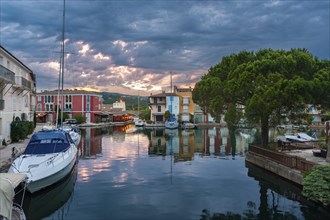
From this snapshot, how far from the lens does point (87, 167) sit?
2812 centimetres

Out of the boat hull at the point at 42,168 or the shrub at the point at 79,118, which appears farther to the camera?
the shrub at the point at 79,118

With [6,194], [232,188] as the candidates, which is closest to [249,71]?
[232,188]

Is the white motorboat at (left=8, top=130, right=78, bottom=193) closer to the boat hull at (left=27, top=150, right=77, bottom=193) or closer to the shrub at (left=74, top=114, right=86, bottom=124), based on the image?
the boat hull at (left=27, top=150, right=77, bottom=193)

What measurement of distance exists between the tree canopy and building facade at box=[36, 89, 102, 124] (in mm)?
68804

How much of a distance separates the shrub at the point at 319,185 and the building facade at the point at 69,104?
82.7 metres

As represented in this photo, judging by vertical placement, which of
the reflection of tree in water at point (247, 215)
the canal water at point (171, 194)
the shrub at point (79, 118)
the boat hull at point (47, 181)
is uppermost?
the shrub at point (79, 118)

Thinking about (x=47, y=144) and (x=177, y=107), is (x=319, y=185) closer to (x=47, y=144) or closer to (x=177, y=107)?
(x=47, y=144)

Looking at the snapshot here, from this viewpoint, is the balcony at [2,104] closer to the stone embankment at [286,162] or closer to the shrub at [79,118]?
the stone embankment at [286,162]

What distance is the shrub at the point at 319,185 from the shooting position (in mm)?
15297

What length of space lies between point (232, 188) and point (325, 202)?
6.12 m

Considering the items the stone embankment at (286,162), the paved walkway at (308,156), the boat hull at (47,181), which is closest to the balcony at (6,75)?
the boat hull at (47,181)

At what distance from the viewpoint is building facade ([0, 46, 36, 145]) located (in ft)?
109

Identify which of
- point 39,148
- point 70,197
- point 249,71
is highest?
point 249,71

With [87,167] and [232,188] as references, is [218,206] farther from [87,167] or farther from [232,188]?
[87,167]
